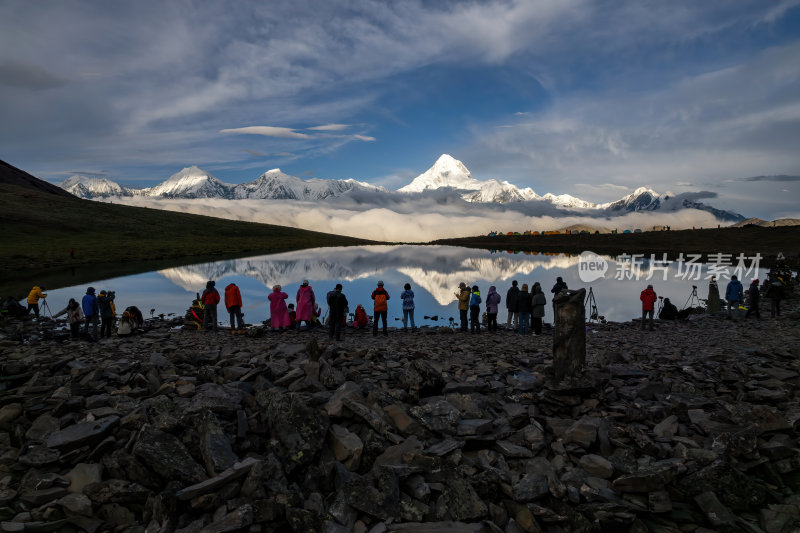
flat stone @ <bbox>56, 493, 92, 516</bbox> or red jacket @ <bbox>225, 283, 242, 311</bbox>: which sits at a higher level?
red jacket @ <bbox>225, 283, 242, 311</bbox>

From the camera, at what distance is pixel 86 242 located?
12344 cm

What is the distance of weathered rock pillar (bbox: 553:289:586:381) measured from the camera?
11.1 metres

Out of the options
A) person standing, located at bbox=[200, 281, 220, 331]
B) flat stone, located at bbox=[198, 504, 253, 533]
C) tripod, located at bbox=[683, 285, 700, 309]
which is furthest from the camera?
tripod, located at bbox=[683, 285, 700, 309]

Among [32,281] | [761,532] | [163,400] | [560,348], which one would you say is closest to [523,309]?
[560,348]

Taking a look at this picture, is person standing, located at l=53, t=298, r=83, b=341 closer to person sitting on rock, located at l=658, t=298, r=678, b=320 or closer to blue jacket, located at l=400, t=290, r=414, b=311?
blue jacket, located at l=400, t=290, r=414, b=311

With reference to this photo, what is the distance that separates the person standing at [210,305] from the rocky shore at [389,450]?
40.1 feet

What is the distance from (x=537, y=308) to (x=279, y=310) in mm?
15215

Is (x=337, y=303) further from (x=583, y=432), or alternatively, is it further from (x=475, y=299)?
(x=583, y=432)

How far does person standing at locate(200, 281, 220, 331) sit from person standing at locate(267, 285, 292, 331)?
10.1ft

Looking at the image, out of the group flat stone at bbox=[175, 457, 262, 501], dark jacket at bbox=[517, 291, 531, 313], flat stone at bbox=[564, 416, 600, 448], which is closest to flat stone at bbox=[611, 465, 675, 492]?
flat stone at bbox=[564, 416, 600, 448]

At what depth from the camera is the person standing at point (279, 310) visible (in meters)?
24.6

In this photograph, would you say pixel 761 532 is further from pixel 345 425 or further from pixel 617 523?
pixel 345 425

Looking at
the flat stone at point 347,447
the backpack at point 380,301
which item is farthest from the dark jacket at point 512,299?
the flat stone at point 347,447

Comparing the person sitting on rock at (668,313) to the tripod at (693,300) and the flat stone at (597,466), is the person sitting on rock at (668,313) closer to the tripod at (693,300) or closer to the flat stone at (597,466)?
the tripod at (693,300)
